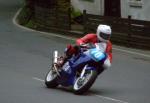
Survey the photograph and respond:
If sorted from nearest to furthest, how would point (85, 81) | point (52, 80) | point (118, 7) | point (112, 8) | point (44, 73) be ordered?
point (85, 81)
point (52, 80)
point (44, 73)
point (118, 7)
point (112, 8)

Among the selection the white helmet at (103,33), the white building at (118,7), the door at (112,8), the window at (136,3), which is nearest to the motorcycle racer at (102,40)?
the white helmet at (103,33)

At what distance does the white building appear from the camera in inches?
1087

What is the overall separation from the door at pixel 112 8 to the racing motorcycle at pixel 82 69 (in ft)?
58.7

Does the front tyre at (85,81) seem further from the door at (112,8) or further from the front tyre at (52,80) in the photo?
the door at (112,8)

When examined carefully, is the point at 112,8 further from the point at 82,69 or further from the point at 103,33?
the point at 82,69

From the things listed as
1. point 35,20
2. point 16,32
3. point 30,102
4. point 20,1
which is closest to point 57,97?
point 30,102

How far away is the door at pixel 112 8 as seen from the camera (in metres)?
31.1

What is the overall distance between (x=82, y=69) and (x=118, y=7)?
60.6 feet

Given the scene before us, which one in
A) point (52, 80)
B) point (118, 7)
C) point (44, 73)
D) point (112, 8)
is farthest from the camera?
point (112, 8)

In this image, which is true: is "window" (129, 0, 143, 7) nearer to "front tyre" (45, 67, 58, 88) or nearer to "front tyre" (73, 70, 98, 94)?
"front tyre" (45, 67, 58, 88)

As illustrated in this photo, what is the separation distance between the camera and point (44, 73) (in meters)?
16.3

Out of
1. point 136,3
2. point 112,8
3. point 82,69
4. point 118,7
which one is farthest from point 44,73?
point 112,8

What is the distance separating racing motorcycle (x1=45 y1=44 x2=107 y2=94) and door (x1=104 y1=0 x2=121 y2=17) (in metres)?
17.9

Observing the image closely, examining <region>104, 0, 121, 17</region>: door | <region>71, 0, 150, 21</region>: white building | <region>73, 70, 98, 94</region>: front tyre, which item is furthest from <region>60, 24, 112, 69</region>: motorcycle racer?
<region>104, 0, 121, 17</region>: door
